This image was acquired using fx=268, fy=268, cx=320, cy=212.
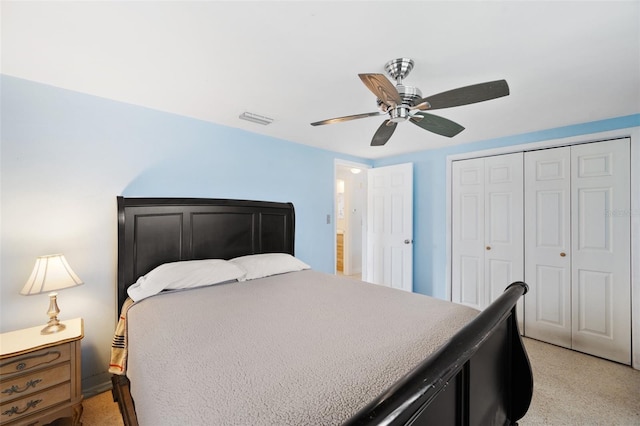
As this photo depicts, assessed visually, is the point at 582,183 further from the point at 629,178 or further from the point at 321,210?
the point at 321,210

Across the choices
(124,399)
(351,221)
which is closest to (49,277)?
(124,399)

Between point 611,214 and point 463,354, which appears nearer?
point 463,354

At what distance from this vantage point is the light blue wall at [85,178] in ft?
5.94

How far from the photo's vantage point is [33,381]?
1592mm

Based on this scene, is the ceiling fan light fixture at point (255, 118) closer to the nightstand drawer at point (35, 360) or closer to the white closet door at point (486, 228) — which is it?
the nightstand drawer at point (35, 360)

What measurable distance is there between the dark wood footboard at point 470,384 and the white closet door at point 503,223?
74.0 inches

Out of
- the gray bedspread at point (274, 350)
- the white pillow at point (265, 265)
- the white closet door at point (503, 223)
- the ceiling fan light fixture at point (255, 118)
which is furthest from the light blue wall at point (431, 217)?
the ceiling fan light fixture at point (255, 118)

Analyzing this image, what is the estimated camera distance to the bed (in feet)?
2.58

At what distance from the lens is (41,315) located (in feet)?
6.25

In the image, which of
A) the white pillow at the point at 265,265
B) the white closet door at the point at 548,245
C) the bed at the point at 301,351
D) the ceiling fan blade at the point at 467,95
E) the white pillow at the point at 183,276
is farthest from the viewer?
the white closet door at the point at 548,245

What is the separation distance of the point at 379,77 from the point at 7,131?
2429mm

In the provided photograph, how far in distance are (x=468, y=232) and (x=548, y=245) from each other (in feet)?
2.61

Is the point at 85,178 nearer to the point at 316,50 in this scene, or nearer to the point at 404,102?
the point at 316,50

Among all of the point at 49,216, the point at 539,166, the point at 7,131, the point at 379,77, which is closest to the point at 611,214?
the point at 539,166
